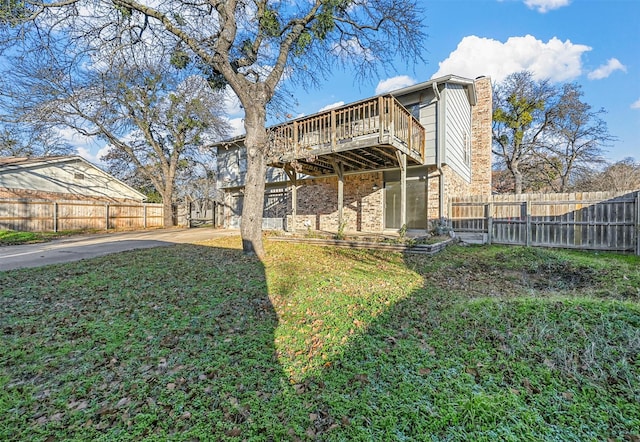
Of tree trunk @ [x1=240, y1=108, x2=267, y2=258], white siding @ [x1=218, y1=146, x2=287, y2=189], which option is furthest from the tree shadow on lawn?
white siding @ [x1=218, y1=146, x2=287, y2=189]

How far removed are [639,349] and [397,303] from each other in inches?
83.7

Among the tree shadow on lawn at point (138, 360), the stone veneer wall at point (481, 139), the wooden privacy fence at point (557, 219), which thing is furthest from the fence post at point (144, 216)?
the stone veneer wall at point (481, 139)

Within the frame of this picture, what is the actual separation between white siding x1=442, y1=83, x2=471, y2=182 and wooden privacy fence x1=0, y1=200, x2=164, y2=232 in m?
18.2

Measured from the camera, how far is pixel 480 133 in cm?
1391

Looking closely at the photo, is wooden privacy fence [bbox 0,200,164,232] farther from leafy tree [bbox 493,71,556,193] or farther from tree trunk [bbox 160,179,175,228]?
leafy tree [bbox 493,71,556,193]

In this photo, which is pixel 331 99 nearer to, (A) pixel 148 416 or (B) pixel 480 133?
(B) pixel 480 133

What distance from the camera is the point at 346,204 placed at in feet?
38.6

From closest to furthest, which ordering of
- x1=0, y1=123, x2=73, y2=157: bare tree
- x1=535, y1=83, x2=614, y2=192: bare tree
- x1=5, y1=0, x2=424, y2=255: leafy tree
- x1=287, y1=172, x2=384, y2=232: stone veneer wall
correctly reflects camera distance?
x1=5, y1=0, x2=424, y2=255: leafy tree, x1=287, y1=172, x2=384, y2=232: stone veneer wall, x1=0, y1=123, x2=73, y2=157: bare tree, x1=535, y1=83, x2=614, y2=192: bare tree

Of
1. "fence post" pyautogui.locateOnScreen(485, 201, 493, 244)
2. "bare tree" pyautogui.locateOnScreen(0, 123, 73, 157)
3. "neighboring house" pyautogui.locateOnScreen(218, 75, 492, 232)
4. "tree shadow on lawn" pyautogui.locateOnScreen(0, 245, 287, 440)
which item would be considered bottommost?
"tree shadow on lawn" pyautogui.locateOnScreen(0, 245, 287, 440)

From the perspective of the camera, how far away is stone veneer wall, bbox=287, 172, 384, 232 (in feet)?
35.9

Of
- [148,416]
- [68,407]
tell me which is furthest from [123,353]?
[148,416]

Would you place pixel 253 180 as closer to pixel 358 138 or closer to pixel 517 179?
pixel 358 138

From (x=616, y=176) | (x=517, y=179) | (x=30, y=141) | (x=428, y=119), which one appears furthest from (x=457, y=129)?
(x=30, y=141)

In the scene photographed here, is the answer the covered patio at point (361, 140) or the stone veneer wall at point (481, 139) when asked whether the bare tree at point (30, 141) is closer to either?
the covered patio at point (361, 140)
